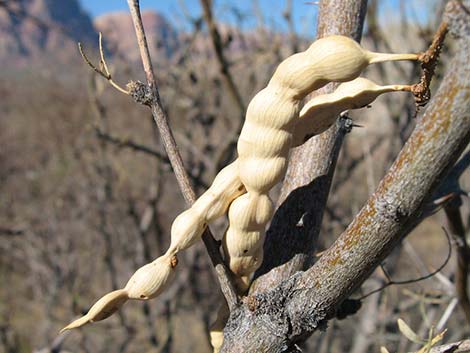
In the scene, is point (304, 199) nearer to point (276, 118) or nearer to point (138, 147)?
point (276, 118)

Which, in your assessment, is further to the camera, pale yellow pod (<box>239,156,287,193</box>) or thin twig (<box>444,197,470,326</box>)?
thin twig (<box>444,197,470,326</box>)

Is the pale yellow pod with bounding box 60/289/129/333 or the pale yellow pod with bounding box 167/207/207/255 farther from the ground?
the pale yellow pod with bounding box 167/207/207/255

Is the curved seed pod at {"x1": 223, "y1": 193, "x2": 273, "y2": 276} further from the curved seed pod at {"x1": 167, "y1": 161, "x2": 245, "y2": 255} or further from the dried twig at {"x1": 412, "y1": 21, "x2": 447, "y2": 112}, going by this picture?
the dried twig at {"x1": 412, "y1": 21, "x2": 447, "y2": 112}

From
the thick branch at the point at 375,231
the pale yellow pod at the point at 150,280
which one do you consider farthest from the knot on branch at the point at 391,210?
the pale yellow pod at the point at 150,280

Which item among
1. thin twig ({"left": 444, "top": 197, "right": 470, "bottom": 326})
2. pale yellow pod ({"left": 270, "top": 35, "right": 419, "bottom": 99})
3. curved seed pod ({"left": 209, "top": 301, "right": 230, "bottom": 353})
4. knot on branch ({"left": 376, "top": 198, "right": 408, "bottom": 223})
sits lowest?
thin twig ({"left": 444, "top": 197, "right": 470, "bottom": 326})

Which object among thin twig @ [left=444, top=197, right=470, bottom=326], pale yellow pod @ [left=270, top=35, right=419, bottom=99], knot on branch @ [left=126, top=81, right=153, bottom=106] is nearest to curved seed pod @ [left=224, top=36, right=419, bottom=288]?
pale yellow pod @ [left=270, top=35, right=419, bottom=99]

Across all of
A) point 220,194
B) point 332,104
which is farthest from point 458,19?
point 220,194

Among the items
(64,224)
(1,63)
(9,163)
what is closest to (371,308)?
(64,224)
